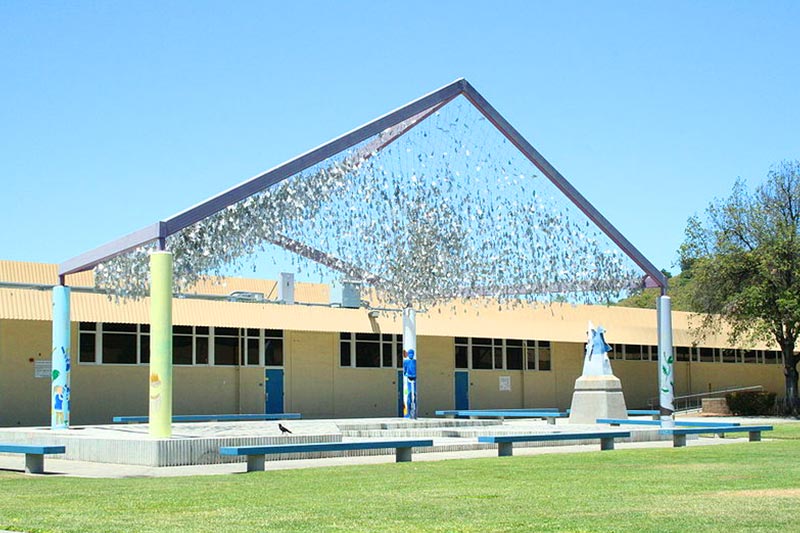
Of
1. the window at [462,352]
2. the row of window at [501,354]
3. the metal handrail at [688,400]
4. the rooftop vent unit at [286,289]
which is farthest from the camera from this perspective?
the metal handrail at [688,400]

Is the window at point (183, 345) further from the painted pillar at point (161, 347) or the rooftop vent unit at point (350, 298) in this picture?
the painted pillar at point (161, 347)

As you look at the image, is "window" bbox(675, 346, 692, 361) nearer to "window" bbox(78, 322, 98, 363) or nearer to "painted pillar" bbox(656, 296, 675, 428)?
"painted pillar" bbox(656, 296, 675, 428)

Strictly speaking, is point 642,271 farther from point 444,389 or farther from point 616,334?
point 616,334

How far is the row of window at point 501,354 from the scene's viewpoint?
46.7m

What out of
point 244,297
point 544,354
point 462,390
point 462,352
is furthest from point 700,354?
point 244,297

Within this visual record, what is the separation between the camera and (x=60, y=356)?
79.7ft

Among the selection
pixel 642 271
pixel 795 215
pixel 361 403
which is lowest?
pixel 361 403

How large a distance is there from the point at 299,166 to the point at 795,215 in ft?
96.4

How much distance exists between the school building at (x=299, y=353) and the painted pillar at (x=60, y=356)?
4445 millimetres

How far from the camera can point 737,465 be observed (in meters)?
16.9

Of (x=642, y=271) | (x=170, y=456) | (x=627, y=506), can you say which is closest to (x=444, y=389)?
(x=642, y=271)

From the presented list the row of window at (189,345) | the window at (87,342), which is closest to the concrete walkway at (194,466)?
the window at (87,342)

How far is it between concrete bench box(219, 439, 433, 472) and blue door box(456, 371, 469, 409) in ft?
87.3

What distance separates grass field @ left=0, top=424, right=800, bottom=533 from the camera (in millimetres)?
9555
